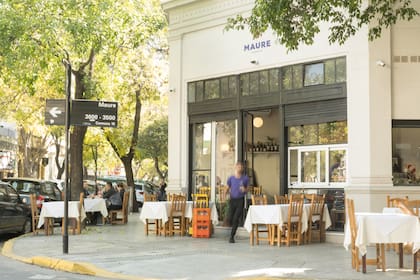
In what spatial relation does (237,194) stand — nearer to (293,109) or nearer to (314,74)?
(293,109)

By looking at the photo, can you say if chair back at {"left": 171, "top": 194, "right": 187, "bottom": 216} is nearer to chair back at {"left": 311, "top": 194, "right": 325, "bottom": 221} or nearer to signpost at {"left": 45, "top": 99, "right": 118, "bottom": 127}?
signpost at {"left": 45, "top": 99, "right": 118, "bottom": 127}

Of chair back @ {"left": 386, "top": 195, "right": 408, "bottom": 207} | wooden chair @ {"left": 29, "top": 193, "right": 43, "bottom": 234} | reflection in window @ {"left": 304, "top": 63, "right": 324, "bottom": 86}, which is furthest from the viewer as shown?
wooden chair @ {"left": 29, "top": 193, "right": 43, "bottom": 234}

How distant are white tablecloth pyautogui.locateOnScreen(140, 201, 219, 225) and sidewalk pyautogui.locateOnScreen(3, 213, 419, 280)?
1.80 ft

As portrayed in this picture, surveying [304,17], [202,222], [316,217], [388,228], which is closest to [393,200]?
[388,228]

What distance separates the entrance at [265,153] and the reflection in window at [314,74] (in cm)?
268

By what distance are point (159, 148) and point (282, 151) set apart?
77.9 feet

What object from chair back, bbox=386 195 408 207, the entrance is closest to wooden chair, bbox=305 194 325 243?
chair back, bbox=386 195 408 207

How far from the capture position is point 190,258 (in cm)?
1195

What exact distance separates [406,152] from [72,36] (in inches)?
375

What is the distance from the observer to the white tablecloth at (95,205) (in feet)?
64.3

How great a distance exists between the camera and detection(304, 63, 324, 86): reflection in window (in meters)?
15.4

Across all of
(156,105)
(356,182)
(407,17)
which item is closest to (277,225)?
(356,182)

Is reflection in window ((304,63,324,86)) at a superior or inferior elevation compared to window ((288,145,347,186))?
superior

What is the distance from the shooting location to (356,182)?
46.9 feet
